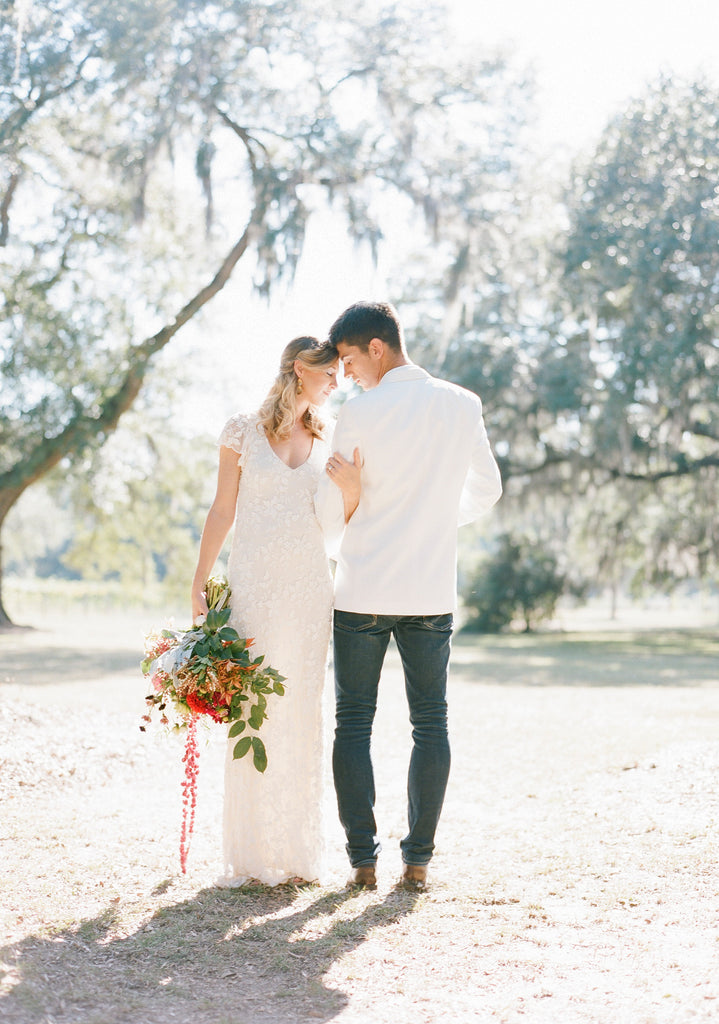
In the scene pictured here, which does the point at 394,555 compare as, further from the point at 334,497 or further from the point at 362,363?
the point at 362,363

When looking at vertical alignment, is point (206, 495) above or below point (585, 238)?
below

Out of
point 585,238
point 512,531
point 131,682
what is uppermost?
point 585,238

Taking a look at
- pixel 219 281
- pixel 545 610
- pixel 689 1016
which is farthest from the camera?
pixel 545 610

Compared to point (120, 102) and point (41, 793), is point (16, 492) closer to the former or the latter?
point (120, 102)

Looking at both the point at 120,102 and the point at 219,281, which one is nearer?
the point at 120,102

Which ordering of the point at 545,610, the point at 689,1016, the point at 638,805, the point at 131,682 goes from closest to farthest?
the point at 689,1016, the point at 638,805, the point at 131,682, the point at 545,610

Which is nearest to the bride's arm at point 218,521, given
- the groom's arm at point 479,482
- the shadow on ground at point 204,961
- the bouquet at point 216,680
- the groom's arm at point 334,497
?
the bouquet at point 216,680

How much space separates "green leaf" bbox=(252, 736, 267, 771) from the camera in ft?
10.4

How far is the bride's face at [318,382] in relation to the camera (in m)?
3.30

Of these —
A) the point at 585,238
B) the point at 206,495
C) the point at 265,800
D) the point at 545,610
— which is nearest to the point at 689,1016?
the point at 265,800

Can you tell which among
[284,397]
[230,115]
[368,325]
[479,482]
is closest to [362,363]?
[368,325]

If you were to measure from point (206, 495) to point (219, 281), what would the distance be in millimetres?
7590

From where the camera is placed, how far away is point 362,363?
324 centimetres

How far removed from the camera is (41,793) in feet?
15.2
